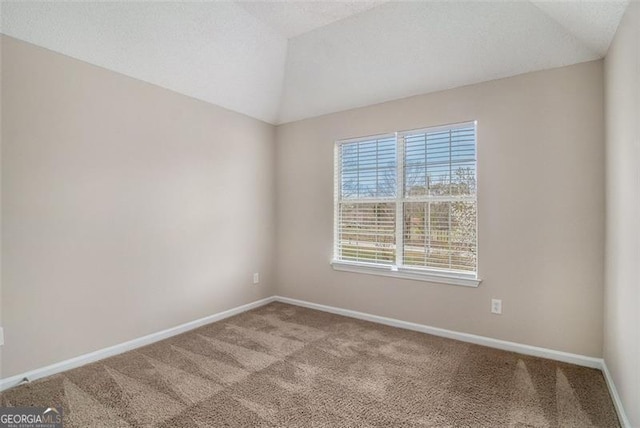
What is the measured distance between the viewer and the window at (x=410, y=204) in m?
3.00

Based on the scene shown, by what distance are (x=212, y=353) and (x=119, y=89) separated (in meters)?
2.30

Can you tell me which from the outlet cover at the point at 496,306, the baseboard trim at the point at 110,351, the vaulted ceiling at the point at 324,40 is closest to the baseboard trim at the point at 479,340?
the outlet cover at the point at 496,306

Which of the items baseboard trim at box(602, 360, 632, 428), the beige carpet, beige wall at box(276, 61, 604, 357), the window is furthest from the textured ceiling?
baseboard trim at box(602, 360, 632, 428)

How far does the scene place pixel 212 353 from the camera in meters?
2.71

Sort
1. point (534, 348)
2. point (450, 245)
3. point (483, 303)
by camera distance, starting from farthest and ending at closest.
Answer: point (450, 245) → point (483, 303) → point (534, 348)

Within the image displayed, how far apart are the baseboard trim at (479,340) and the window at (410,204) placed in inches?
18.8

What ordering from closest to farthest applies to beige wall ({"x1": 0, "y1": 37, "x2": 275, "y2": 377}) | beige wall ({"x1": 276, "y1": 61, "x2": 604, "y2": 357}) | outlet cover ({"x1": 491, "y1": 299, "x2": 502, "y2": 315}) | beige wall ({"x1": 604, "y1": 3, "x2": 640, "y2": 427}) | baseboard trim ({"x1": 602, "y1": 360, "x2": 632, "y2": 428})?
1. beige wall ({"x1": 604, "y1": 3, "x2": 640, "y2": 427})
2. baseboard trim ({"x1": 602, "y1": 360, "x2": 632, "y2": 428})
3. beige wall ({"x1": 0, "y1": 37, "x2": 275, "y2": 377})
4. beige wall ({"x1": 276, "y1": 61, "x2": 604, "y2": 357})
5. outlet cover ({"x1": 491, "y1": 299, "x2": 502, "y2": 315})

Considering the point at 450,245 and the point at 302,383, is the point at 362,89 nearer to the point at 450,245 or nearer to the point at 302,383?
the point at 450,245

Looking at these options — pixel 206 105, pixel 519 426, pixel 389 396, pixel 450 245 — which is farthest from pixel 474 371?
pixel 206 105

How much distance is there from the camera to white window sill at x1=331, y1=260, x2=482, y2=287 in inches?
116

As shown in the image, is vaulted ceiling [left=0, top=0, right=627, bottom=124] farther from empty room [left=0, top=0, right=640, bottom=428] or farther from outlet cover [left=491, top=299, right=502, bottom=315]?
outlet cover [left=491, top=299, right=502, bottom=315]

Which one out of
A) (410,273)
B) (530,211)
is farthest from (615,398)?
(410,273)

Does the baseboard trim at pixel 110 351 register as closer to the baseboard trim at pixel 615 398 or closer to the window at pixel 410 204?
the window at pixel 410 204

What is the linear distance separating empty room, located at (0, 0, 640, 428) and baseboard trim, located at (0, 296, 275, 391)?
2cm
